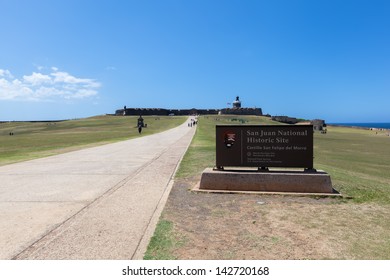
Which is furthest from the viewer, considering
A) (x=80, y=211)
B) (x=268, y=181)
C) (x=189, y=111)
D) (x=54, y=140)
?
(x=189, y=111)

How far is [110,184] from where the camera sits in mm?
8695

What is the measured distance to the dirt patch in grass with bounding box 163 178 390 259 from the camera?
423 cm

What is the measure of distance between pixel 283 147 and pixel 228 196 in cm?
192

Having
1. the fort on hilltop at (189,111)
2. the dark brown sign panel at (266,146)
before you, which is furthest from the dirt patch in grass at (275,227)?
the fort on hilltop at (189,111)

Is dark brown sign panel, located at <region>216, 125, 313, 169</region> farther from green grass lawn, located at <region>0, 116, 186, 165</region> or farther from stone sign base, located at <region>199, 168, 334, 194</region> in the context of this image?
green grass lawn, located at <region>0, 116, 186, 165</region>

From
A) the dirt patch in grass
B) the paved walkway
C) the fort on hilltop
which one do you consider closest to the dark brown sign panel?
the dirt patch in grass

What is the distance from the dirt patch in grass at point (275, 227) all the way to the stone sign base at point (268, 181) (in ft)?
1.55

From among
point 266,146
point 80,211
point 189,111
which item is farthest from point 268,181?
point 189,111

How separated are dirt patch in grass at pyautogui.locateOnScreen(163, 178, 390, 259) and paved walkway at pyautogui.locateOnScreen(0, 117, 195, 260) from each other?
64cm

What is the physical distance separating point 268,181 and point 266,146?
2.92ft

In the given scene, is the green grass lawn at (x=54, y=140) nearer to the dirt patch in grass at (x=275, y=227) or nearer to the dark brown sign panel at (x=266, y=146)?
the dark brown sign panel at (x=266, y=146)

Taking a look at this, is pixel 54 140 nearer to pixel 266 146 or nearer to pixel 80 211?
pixel 80 211

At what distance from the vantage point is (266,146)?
7996 millimetres

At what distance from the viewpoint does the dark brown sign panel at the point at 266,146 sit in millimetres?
7859
